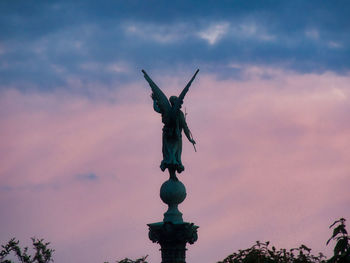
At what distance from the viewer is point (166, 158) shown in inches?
1011

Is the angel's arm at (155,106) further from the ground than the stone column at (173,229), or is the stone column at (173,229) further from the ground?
the angel's arm at (155,106)

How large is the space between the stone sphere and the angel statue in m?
0.61

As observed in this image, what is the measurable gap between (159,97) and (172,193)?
122 inches

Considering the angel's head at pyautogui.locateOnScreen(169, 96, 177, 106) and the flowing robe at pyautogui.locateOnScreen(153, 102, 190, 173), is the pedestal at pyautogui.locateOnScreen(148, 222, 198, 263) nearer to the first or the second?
the flowing robe at pyautogui.locateOnScreen(153, 102, 190, 173)

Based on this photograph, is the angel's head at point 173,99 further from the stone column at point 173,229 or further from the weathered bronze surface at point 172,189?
the stone column at point 173,229

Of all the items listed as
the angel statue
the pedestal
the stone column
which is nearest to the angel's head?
the angel statue

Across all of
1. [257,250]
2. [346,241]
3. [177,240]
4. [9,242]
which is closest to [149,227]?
[177,240]

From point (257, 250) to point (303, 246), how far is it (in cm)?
182

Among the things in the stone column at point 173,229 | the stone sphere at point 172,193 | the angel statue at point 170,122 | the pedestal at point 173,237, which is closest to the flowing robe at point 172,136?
the angel statue at point 170,122

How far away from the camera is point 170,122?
25734 millimetres

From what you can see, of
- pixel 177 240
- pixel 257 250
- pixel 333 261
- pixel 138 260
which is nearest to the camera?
pixel 333 261

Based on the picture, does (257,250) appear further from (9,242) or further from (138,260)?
(9,242)

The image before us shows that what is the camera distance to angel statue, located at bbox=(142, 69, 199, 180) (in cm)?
2562

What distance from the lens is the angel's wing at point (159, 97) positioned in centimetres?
2580
